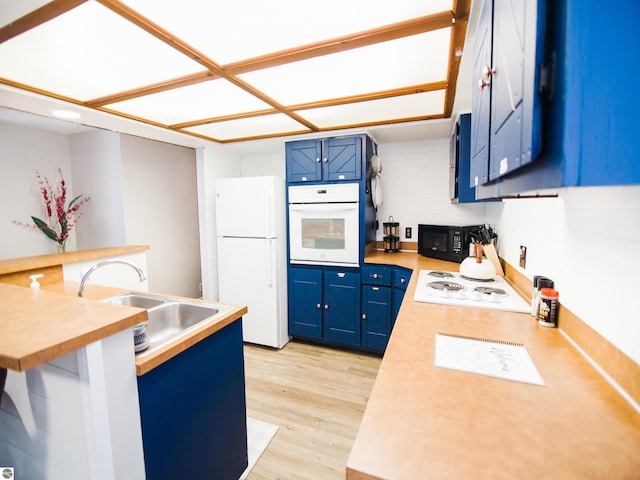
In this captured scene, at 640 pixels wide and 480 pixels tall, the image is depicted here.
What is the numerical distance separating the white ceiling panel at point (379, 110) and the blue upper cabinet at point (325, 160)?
30cm

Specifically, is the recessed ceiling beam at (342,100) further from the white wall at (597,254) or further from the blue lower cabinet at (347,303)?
the blue lower cabinet at (347,303)

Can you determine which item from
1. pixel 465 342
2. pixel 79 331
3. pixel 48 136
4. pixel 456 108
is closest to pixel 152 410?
pixel 79 331

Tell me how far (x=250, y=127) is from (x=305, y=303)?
188 centimetres

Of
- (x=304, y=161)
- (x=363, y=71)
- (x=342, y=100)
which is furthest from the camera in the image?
(x=304, y=161)

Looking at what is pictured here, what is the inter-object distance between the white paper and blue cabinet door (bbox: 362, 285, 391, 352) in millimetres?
1724

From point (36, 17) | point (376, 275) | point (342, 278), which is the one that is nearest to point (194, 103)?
point (36, 17)

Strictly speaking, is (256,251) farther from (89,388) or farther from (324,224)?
(89,388)

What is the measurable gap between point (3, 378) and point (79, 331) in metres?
0.51

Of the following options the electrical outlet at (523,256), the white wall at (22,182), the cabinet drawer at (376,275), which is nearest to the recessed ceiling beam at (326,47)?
the electrical outlet at (523,256)

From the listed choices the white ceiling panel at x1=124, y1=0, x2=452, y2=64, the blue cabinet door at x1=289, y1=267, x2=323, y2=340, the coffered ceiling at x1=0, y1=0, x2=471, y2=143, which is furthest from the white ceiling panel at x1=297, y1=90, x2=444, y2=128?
the blue cabinet door at x1=289, y1=267, x2=323, y2=340

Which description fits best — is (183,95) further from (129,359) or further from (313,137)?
(129,359)

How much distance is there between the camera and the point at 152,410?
113 cm

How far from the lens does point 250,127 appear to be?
2.76 meters

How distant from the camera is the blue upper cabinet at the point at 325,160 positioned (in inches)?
116
